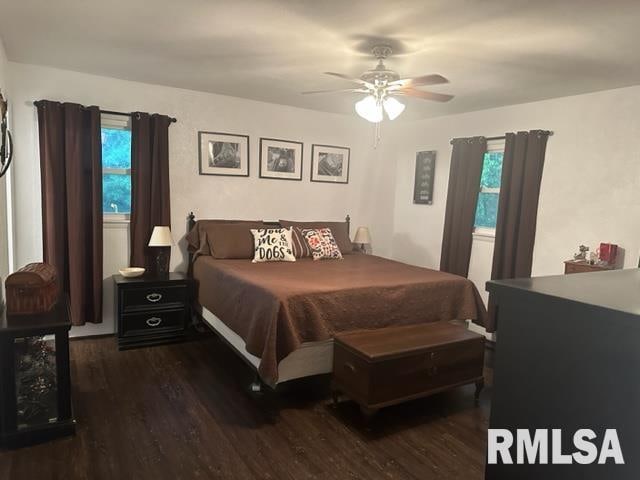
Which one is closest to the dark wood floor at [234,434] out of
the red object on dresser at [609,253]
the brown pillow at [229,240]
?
the brown pillow at [229,240]

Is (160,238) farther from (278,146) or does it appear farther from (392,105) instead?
(392,105)

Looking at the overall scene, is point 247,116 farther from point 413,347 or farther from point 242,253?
point 413,347

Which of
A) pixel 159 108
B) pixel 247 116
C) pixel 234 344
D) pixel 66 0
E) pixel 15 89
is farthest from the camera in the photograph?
pixel 247 116

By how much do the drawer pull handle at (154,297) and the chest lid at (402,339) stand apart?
1.78 meters

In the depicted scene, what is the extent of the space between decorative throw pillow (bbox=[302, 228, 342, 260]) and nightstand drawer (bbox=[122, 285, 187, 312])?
126cm

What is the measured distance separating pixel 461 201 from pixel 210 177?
257 centimetres

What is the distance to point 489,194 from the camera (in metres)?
4.38

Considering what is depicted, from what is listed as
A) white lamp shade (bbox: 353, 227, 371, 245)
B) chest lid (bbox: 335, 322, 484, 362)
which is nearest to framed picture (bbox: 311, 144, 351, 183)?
white lamp shade (bbox: 353, 227, 371, 245)

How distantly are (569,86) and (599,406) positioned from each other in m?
3.31

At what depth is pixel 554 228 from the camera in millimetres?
3723

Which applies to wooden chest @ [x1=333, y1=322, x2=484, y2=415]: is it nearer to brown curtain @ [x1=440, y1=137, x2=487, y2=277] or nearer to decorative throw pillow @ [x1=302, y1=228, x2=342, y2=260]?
decorative throw pillow @ [x1=302, y1=228, x2=342, y2=260]

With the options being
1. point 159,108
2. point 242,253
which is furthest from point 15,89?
point 242,253

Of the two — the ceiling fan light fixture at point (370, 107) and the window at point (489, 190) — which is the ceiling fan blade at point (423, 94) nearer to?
the ceiling fan light fixture at point (370, 107)

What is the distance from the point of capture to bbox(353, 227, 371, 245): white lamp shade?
492 cm
